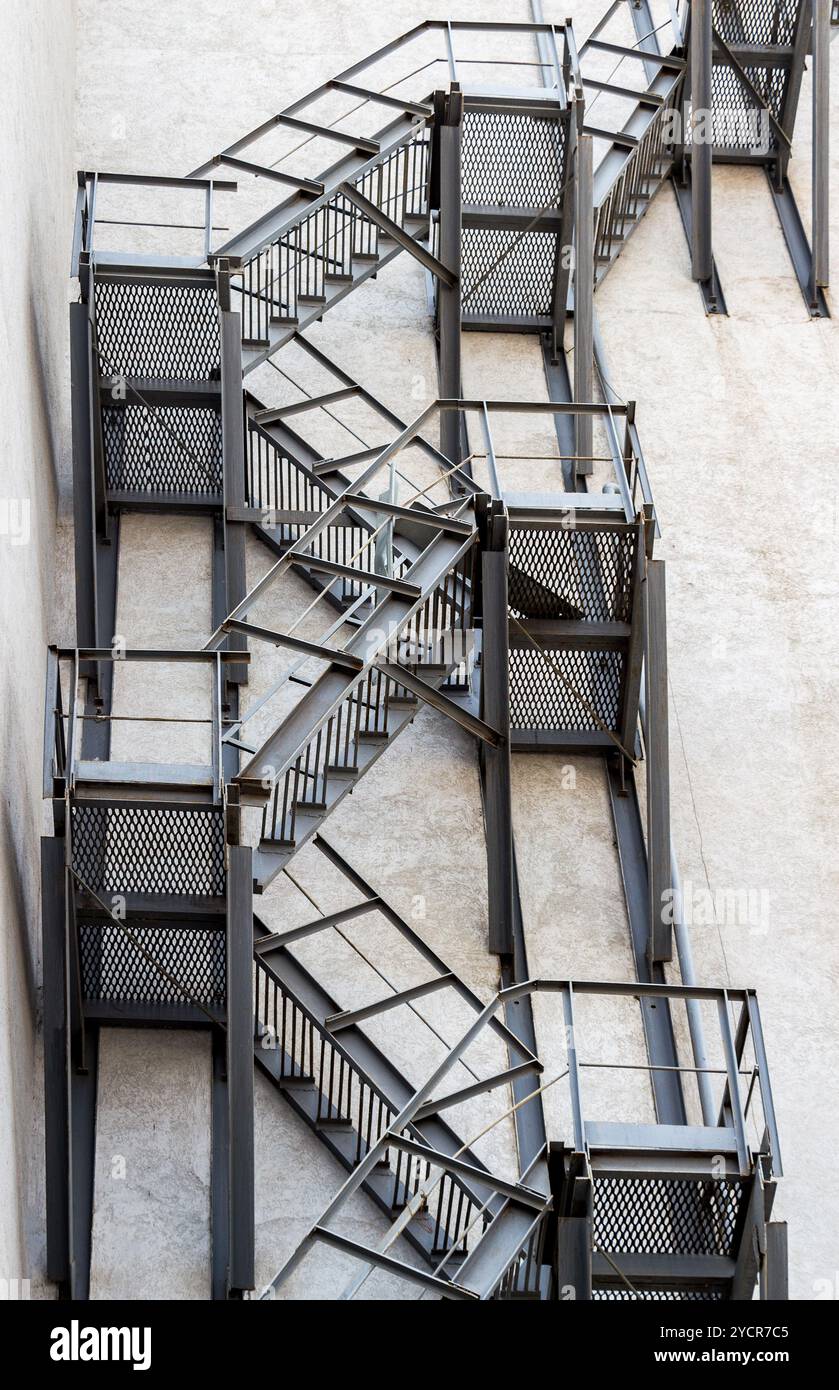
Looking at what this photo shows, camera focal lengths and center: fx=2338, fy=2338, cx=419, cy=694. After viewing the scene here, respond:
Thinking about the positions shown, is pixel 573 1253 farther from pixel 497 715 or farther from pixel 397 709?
pixel 497 715

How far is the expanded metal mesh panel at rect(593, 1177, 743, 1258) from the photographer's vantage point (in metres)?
22.5

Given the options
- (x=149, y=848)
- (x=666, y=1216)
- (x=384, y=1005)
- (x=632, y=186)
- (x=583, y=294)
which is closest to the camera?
(x=666, y=1216)

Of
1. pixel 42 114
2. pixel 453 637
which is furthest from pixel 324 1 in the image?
pixel 453 637

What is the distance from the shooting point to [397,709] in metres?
25.8

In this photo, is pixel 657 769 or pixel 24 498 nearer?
pixel 24 498

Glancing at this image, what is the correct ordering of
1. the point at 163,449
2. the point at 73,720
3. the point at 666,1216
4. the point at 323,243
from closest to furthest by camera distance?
the point at 666,1216
the point at 73,720
the point at 163,449
the point at 323,243

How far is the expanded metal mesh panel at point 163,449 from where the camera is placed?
30.0 m

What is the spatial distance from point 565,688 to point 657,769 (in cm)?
200

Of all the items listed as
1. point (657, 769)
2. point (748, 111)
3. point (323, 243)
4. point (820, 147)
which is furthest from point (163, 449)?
point (748, 111)

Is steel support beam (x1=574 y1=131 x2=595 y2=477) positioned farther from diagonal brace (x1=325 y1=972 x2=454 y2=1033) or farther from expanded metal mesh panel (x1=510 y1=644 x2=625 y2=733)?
diagonal brace (x1=325 y1=972 x2=454 y2=1033)

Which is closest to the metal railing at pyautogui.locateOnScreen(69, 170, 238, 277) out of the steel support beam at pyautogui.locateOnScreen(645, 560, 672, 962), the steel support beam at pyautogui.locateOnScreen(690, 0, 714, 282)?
the steel support beam at pyautogui.locateOnScreen(645, 560, 672, 962)

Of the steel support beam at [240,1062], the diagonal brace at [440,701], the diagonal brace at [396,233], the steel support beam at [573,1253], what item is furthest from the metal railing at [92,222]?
the steel support beam at [573,1253]

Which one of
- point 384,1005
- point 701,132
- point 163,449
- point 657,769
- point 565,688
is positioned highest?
point 701,132

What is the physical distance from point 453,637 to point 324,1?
1756 centimetres
